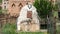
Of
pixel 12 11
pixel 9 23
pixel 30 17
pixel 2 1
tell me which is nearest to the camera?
pixel 30 17

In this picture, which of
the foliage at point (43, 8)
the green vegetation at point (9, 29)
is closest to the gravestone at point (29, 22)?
the green vegetation at point (9, 29)

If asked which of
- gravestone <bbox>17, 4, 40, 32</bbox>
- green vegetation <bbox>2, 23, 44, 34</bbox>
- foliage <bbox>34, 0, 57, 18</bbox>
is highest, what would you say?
foliage <bbox>34, 0, 57, 18</bbox>

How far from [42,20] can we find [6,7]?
352cm

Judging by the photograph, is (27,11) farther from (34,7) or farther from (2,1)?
(2,1)

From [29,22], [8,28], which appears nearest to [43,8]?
[29,22]

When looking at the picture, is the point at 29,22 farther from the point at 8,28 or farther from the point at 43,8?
the point at 43,8

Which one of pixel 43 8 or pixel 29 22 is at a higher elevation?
pixel 43 8

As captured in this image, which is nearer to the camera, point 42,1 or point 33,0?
point 42,1

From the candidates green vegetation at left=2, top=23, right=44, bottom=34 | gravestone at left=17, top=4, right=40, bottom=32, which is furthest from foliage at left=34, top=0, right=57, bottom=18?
green vegetation at left=2, top=23, right=44, bottom=34

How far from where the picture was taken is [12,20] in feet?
47.3

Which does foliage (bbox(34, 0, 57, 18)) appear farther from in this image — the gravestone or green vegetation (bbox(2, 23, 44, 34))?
green vegetation (bbox(2, 23, 44, 34))

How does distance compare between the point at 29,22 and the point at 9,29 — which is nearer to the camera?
the point at 9,29

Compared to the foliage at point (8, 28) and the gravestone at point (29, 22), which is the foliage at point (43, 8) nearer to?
the gravestone at point (29, 22)

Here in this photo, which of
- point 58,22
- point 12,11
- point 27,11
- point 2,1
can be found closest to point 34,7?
point 27,11
